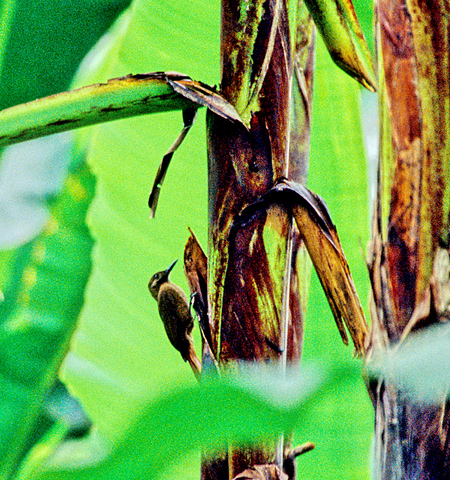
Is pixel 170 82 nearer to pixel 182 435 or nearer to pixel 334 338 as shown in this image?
pixel 182 435

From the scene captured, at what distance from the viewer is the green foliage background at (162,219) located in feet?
2.56

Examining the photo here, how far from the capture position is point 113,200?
2.77 feet

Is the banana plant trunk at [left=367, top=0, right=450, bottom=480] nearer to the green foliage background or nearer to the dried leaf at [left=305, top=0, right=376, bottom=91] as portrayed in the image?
the dried leaf at [left=305, top=0, right=376, bottom=91]

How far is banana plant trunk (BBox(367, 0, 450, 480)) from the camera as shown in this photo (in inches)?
14.1

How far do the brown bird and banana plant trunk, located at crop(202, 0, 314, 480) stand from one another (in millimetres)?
57

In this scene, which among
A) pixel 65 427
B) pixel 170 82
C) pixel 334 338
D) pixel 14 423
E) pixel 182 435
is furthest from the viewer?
pixel 65 427

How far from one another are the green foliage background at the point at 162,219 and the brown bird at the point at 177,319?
1.14 feet

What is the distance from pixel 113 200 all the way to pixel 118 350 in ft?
0.74

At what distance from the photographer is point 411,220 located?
Answer: 40 centimetres

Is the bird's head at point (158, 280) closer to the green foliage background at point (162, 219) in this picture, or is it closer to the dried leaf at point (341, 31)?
the dried leaf at point (341, 31)

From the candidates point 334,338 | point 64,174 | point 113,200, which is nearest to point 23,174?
point 64,174

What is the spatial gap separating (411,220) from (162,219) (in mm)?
478

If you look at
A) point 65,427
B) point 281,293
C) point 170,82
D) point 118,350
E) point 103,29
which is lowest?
point 65,427

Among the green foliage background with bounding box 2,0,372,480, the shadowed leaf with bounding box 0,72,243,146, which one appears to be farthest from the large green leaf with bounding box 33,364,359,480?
the green foliage background with bounding box 2,0,372,480
